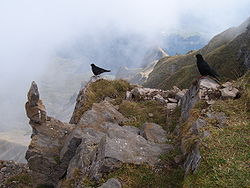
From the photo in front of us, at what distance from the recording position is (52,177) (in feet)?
76.8

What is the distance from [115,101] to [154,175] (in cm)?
1359

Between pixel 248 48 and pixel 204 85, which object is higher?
pixel 204 85

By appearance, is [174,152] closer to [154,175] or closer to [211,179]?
[154,175]

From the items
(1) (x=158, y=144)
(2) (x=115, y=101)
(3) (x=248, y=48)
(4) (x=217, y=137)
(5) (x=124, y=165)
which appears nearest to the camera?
(4) (x=217, y=137)

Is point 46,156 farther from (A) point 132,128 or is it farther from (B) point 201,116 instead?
(B) point 201,116

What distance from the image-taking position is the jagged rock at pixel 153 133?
1959cm

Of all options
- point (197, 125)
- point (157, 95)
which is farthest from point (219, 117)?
point (157, 95)

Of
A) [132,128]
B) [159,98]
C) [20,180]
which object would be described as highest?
[132,128]

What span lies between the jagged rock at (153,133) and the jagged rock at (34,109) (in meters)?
9.86

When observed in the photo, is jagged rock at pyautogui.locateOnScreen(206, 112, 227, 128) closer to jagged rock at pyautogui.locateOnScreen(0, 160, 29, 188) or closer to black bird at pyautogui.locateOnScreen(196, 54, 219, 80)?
black bird at pyautogui.locateOnScreen(196, 54, 219, 80)

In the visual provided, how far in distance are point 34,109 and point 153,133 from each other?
11218 millimetres

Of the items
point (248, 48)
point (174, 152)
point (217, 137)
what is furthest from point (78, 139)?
point (248, 48)

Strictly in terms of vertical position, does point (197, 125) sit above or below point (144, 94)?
above

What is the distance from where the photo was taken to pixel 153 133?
2022 cm
